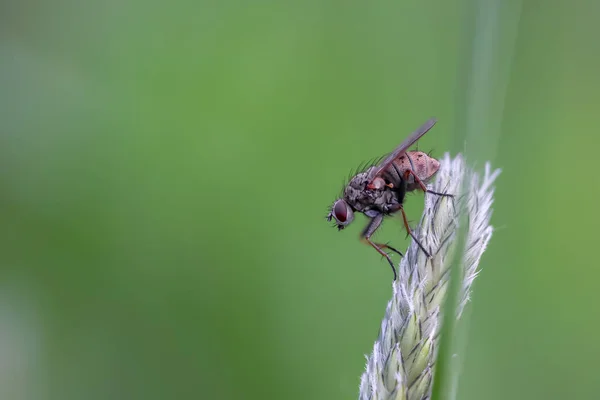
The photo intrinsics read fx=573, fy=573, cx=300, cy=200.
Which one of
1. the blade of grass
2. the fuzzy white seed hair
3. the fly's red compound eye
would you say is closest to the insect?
the fly's red compound eye

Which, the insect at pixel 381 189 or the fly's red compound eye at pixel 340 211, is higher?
the insect at pixel 381 189

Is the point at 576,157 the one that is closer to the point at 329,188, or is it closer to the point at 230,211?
the point at 329,188

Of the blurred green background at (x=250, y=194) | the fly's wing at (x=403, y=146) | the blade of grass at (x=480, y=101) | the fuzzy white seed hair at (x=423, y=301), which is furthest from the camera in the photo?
the blurred green background at (x=250, y=194)

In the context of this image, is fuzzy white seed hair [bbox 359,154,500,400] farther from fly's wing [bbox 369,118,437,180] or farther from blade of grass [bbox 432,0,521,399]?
fly's wing [bbox 369,118,437,180]

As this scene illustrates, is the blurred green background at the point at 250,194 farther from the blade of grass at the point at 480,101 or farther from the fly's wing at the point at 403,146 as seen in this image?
the blade of grass at the point at 480,101

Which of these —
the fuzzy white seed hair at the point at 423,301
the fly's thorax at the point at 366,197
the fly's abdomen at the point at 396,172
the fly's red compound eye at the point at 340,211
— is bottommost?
the fuzzy white seed hair at the point at 423,301

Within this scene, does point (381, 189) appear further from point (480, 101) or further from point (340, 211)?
point (480, 101)

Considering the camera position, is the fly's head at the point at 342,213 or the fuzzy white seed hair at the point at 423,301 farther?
the fly's head at the point at 342,213

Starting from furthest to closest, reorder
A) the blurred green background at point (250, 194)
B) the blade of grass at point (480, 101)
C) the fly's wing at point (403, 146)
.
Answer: the blurred green background at point (250, 194) → the fly's wing at point (403, 146) → the blade of grass at point (480, 101)

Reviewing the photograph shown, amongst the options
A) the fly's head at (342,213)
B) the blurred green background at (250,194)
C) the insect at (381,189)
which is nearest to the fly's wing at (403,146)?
the insect at (381,189)
